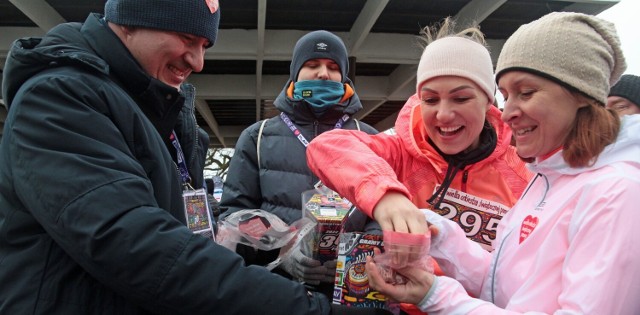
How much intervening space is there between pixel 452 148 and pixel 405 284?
2.06 ft

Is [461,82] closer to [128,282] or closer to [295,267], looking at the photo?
[295,267]

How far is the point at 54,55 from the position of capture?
120 cm

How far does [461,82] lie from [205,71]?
9416mm

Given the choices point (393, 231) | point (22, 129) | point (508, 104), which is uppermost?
point (508, 104)

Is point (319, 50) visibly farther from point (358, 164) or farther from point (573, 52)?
point (573, 52)

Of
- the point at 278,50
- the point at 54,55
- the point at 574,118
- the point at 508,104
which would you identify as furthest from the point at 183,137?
the point at 278,50

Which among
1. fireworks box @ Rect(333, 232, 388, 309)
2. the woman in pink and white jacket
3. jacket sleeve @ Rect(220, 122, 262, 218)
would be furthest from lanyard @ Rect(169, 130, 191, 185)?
the woman in pink and white jacket

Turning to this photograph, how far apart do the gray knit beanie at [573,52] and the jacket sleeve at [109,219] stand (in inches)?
38.2

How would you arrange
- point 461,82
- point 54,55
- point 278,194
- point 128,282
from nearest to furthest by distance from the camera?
Result: point 128,282, point 54,55, point 461,82, point 278,194

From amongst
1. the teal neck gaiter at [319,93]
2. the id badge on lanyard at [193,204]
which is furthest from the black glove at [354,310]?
the teal neck gaiter at [319,93]

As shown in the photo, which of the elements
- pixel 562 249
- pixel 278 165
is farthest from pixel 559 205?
pixel 278 165

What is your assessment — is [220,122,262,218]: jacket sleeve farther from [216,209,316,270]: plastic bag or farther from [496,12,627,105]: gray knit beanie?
[496,12,627,105]: gray knit beanie

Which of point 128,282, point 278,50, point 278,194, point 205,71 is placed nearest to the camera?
point 128,282

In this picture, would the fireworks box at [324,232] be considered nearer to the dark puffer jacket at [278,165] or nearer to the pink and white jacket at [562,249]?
the pink and white jacket at [562,249]
